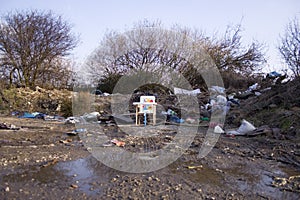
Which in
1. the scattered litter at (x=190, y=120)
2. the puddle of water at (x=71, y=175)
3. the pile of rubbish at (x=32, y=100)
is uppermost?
the pile of rubbish at (x=32, y=100)

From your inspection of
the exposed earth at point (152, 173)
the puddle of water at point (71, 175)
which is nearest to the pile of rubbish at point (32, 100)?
the exposed earth at point (152, 173)

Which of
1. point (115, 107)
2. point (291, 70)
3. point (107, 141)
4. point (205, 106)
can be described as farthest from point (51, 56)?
point (291, 70)

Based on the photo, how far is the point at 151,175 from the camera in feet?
7.91

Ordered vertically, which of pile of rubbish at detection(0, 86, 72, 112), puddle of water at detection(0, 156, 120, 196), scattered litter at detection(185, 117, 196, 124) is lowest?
puddle of water at detection(0, 156, 120, 196)

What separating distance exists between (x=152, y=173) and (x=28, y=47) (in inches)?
420

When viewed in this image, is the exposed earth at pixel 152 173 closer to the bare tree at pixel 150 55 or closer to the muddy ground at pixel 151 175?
the muddy ground at pixel 151 175

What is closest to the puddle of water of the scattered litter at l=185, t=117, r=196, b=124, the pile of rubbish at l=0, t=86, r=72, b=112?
the scattered litter at l=185, t=117, r=196, b=124

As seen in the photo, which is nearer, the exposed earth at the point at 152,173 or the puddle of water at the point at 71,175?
the exposed earth at the point at 152,173

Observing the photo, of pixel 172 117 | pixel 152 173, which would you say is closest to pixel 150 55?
pixel 172 117

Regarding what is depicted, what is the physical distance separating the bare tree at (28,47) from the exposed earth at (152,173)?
25.3 feet

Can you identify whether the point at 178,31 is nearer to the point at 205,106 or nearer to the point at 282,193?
the point at 205,106

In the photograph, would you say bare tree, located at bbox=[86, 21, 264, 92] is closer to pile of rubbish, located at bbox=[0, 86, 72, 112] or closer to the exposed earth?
pile of rubbish, located at bbox=[0, 86, 72, 112]

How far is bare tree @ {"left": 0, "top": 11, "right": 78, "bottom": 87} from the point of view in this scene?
34.8 ft

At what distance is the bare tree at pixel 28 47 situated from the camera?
→ 10594 millimetres
